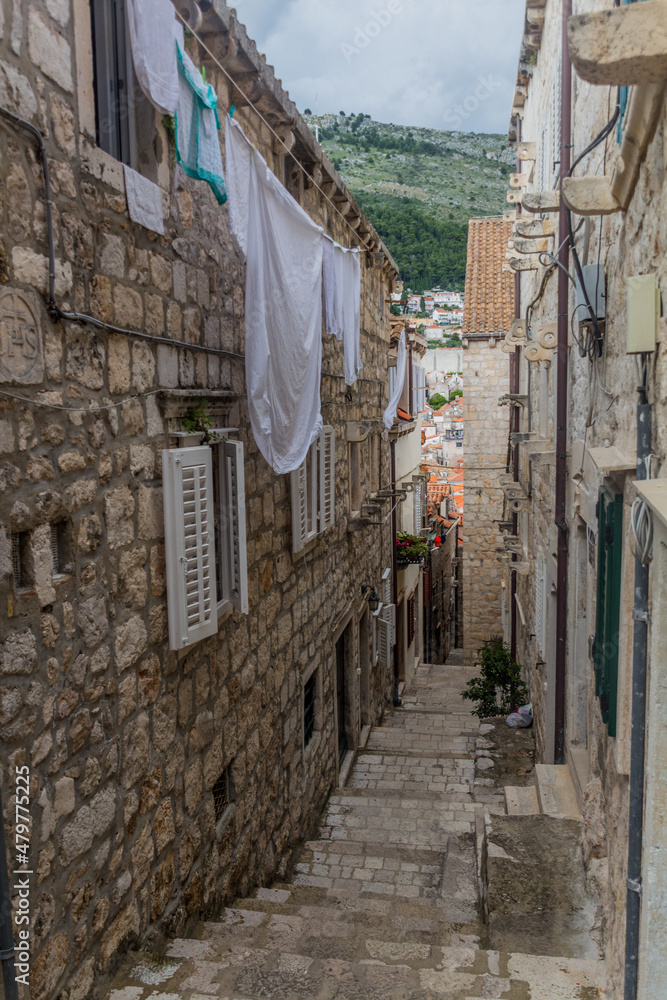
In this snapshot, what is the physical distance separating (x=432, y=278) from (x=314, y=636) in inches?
2755

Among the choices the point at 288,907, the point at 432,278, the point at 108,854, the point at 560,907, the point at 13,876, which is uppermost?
the point at 432,278

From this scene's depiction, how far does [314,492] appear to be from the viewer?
25.0 feet

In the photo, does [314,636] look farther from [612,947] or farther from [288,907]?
[612,947]

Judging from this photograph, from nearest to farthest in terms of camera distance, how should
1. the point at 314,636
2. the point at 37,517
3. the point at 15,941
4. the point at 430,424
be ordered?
the point at 15,941
the point at 37,517
the point at 314,636
the point at 430,424

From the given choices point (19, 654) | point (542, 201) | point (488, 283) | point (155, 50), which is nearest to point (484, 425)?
point (488, 283)

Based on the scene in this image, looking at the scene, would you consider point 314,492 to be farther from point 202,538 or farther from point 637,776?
point 637,776

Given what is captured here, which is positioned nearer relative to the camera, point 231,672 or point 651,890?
point 651,890

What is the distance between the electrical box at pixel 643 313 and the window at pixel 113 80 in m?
2.58

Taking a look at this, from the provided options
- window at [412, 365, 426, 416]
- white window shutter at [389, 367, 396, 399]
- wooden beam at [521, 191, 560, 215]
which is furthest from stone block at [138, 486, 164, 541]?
A: window at [412, 365, 426, 416]

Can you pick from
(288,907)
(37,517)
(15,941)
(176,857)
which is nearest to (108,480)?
(37,517)

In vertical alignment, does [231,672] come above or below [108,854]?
above

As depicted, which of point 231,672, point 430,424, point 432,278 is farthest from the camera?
point 432,278

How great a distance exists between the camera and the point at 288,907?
5.37 m

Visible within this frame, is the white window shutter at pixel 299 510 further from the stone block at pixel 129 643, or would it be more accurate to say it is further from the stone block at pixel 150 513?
the stone block at pixel 129 643
